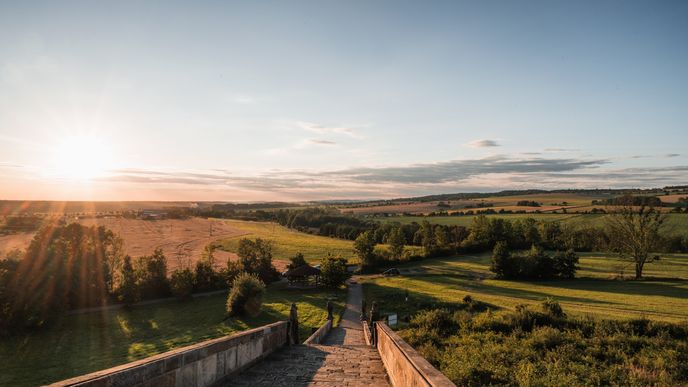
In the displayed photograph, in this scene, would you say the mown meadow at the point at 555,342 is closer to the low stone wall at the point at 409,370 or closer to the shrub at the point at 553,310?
the shrub at the point at 553,310

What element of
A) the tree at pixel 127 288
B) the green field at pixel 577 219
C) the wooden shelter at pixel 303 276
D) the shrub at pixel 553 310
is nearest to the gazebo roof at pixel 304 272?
the wooden shelter at pixel 303 276

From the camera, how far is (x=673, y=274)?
45125 mm

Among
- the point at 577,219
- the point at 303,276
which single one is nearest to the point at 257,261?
the point at 303,276

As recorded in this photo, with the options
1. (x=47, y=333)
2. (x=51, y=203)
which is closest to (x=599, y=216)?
(x=47, y=333)

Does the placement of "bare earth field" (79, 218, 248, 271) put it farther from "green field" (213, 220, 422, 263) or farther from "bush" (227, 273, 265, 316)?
"bush" (227, 273, 265, 316)

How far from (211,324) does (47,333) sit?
1316cm

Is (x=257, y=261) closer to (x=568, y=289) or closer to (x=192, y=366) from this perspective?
(x=568, y=289)

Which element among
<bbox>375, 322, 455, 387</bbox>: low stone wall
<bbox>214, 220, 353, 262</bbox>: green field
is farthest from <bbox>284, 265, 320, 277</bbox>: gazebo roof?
<bbox>375, 322, 455, 387</bbox>: low stone wall

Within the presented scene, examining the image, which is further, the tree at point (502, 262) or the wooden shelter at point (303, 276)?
the tree at point (502, 262)

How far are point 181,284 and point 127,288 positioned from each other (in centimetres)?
534

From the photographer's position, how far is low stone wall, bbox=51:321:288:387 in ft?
14.1

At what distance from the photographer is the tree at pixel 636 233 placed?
150 ft

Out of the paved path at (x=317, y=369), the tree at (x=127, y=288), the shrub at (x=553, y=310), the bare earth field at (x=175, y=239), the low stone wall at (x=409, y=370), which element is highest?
the low stone wall at (x=409, y=370)

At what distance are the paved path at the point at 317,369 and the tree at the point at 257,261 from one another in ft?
139
